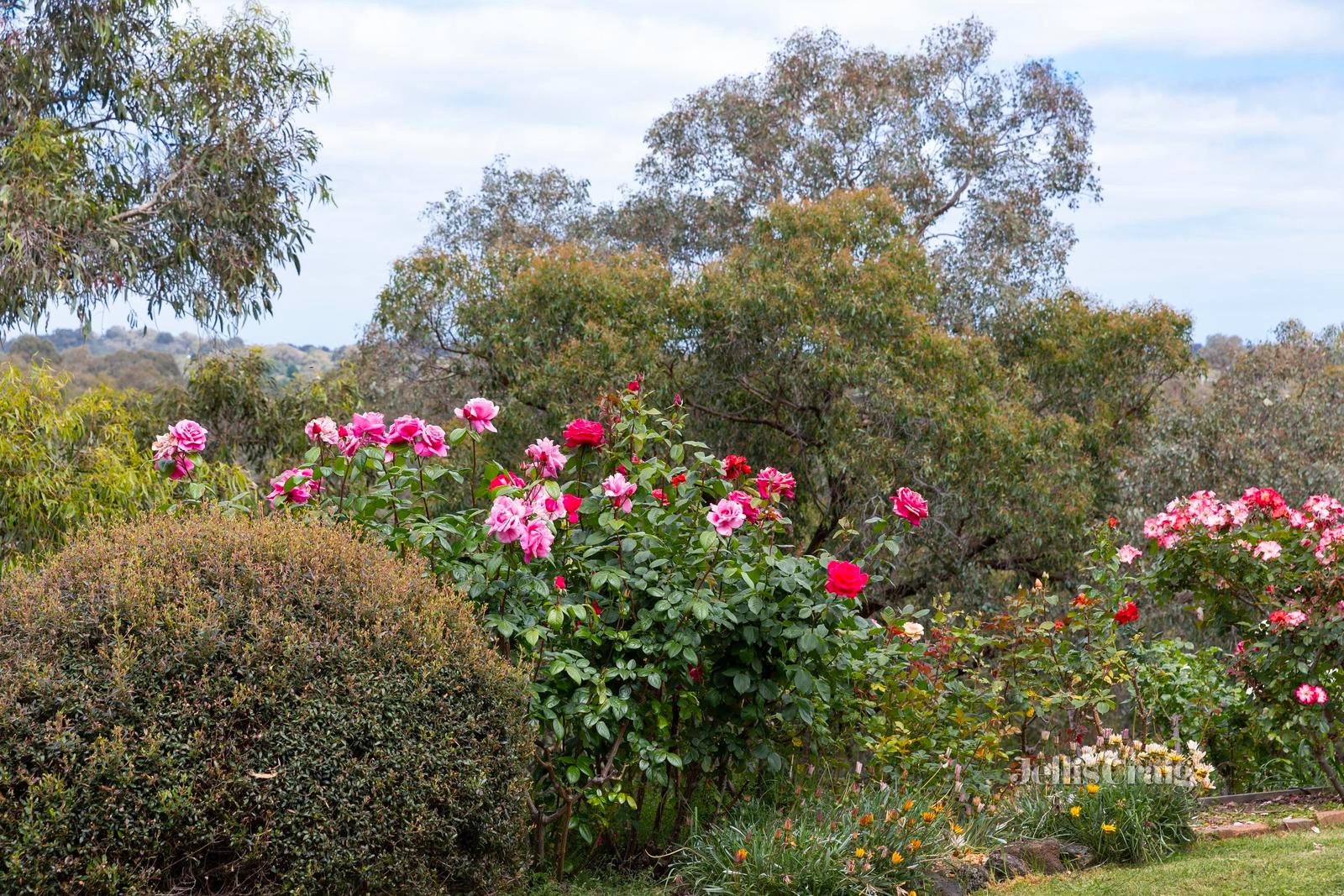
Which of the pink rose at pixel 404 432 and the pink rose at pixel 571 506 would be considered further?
the pink rose at pixel 404 432

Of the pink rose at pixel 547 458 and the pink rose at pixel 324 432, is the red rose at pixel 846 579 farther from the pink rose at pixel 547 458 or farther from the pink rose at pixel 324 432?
the pink rose at pixel 324 432

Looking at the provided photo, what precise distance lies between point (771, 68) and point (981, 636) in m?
14.6

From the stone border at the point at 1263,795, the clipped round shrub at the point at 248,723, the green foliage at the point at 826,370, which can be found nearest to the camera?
the clipped round shrub at the point at 248,723

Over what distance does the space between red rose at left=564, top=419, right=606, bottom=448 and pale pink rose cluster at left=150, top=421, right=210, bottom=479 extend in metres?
1.47

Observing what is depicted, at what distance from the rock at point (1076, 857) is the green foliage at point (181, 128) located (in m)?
10.9

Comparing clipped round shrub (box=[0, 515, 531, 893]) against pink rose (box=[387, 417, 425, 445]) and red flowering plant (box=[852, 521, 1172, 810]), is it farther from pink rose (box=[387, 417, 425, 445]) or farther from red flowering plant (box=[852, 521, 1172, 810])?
red flowering plant (box=[852, 521, 1172, 810])

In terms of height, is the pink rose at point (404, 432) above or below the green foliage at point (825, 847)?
above

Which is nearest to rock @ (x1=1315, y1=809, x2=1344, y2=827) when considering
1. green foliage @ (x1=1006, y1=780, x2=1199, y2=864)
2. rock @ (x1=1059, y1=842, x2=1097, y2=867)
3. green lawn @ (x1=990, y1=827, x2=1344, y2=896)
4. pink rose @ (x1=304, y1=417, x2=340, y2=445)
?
green lawn @ (x1=990, y1=827, x2=1344, y2=896)

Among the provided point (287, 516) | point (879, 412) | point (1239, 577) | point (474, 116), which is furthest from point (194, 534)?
point (474, 116)

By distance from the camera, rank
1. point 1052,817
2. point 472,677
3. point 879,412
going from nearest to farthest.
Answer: point 472,677 → point 1052,817 → point 879,412

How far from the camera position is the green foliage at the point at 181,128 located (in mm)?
12484

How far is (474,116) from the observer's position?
38.9 ft

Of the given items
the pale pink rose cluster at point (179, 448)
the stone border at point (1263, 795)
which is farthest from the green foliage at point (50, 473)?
the stone border at point (1263, 795)

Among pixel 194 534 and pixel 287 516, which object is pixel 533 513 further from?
pixel 194 534
